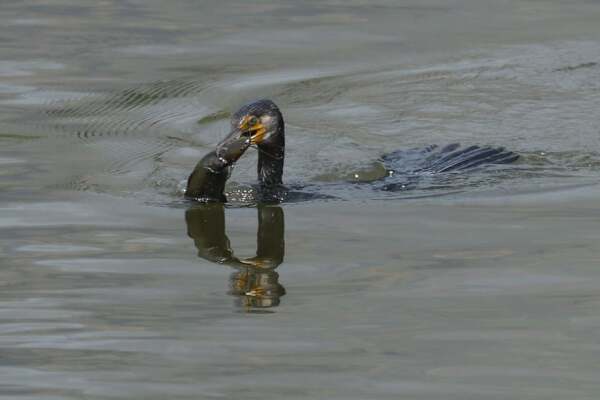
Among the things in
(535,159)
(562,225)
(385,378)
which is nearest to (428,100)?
(535,159)

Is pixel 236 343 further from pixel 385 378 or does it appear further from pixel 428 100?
pixel 428 100

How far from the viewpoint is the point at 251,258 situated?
24.5 ft

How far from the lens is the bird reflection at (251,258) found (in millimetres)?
6750

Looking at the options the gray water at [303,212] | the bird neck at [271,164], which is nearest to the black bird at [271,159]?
the bird neck at [271,164]

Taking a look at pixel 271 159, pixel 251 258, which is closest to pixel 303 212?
pixel 271 159

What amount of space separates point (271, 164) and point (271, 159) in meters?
0.03

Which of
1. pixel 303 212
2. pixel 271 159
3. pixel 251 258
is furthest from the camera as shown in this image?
pixel 271 159

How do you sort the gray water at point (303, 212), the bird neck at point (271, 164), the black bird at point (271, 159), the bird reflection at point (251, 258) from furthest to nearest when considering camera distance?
the bird neck at point (271, 164), the black bird at point (271, 159), the bird reflection at point (251, 258), the gray water at point (303, 212)

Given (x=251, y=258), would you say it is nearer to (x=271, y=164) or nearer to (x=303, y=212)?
(x=303, y=212)

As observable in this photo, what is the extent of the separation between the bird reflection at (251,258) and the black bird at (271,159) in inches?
7.8

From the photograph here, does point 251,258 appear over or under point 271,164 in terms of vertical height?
under

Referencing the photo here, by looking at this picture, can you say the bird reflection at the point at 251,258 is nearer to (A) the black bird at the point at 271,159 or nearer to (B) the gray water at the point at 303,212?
(B) the gray water at the point at 303,212

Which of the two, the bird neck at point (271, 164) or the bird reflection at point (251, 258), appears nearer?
the bird reflection at point (251, 258)

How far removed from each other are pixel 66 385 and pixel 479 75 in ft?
24.8
